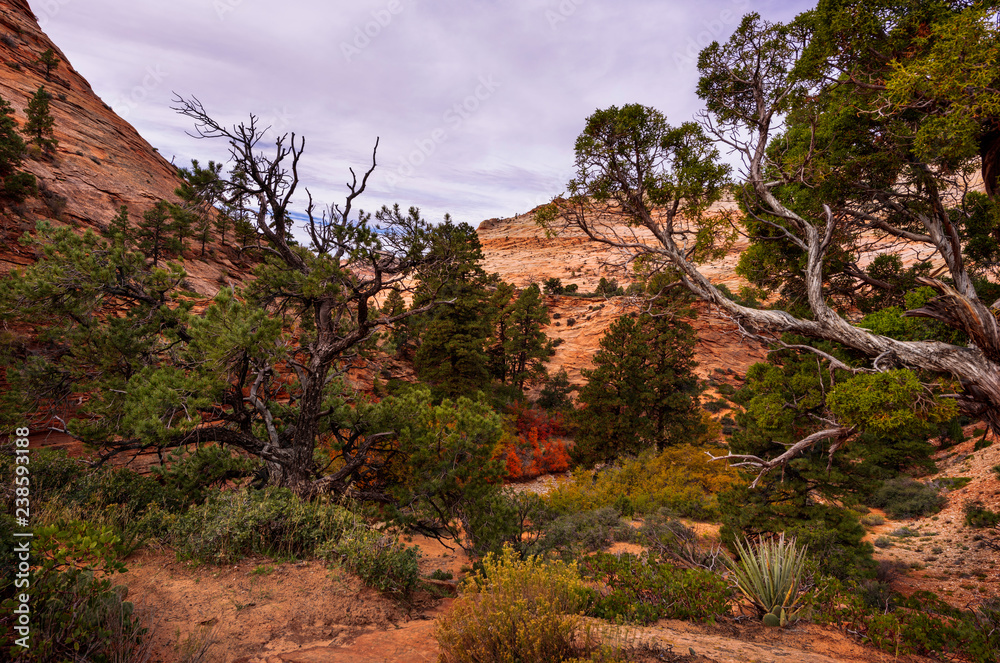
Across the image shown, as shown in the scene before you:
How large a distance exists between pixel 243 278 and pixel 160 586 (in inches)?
1004

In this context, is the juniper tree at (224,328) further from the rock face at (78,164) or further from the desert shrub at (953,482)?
the desert shrub at (953,482)

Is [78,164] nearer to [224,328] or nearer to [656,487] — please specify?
[224,328]

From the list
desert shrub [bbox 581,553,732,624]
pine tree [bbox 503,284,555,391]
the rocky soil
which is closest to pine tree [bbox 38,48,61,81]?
the rocky soil

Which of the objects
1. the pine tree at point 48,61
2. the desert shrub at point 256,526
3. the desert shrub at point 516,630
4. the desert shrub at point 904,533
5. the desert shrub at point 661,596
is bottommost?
the desert shrub at point 904,533

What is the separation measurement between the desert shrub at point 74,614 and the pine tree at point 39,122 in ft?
89.7

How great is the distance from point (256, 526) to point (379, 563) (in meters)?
1.96

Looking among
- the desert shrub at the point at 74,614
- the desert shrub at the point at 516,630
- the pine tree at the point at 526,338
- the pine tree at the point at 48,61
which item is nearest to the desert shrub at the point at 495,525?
the desert shrub at the point at 516,630

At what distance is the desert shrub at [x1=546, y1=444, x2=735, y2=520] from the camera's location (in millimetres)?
12914

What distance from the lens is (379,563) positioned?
17.1ft

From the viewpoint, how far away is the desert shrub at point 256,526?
5.19m

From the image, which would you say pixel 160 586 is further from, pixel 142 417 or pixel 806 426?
→ pixel 806 426

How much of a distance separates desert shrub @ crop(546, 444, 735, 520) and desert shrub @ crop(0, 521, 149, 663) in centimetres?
1039

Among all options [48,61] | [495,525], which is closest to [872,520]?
[495,525]

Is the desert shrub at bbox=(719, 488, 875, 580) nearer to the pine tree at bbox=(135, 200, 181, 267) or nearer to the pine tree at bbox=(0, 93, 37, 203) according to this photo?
the pine tree at bbox=(135, 200, 181, 267)
